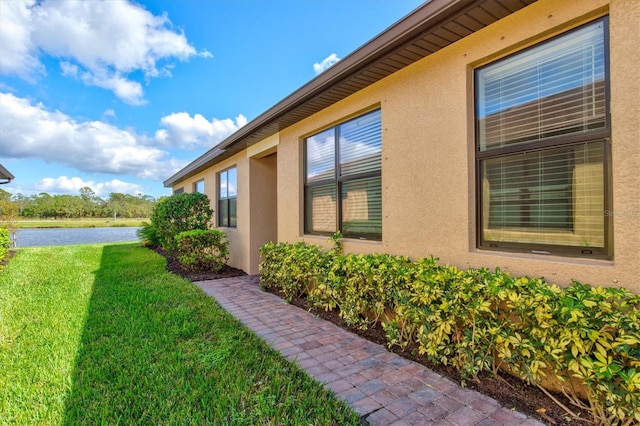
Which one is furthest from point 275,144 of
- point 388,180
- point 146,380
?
point 146,380

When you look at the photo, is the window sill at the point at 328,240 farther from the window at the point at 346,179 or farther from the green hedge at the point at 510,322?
the green hedge at the point at 510,322

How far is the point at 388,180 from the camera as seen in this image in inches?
157

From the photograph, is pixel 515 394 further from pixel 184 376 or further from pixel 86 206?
pixel 86 206

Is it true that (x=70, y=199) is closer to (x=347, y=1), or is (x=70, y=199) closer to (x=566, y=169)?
(x=347, y=1)

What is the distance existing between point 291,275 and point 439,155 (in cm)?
318

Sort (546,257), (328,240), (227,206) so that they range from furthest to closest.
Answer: (227,206), (328,240), (546,257)

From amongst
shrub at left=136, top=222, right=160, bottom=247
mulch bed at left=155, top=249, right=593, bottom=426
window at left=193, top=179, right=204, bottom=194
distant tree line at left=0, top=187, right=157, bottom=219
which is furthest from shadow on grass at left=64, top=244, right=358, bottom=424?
distant tree line at left=0, top=187, right=157, bottom=219

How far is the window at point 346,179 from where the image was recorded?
4426 mm

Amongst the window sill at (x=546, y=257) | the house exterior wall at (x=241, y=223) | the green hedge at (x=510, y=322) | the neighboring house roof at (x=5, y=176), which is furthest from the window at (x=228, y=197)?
the window sill at (x=546, y=257)

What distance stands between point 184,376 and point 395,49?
13.0 ft

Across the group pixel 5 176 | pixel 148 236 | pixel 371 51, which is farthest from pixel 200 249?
pixel 5 176

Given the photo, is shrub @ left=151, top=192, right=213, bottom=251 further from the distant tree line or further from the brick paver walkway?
the distant tree line

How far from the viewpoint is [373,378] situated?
274cm

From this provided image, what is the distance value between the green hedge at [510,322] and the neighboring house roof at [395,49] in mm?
2299
